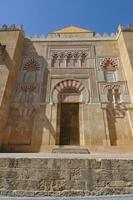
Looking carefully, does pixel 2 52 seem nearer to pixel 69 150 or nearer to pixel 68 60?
pixel 68 60

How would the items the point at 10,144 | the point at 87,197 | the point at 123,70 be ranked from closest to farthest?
the point at 87,197, the point at 10,144, the point at 123,70

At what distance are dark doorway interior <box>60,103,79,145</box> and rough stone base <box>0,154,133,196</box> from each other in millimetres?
2381

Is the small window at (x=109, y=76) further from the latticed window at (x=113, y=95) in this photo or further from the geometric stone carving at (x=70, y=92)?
the geometric stone carving at (x=70, y=92)

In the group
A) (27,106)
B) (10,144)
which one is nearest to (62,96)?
(27,106)

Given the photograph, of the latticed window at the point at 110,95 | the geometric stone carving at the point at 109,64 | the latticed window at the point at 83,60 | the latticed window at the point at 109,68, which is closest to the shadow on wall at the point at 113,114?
the latticed window at the point at 110,95

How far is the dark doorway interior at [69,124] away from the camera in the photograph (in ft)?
16.7

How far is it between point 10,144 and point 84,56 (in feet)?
12.7

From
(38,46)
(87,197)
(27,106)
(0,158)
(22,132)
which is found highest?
(38,46)

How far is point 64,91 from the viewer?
19.1ft

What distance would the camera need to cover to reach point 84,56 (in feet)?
21.6

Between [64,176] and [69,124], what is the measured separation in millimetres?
2816

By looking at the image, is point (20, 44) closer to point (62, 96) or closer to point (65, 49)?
point (65, 49)

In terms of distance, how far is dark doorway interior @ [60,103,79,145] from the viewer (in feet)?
16.7

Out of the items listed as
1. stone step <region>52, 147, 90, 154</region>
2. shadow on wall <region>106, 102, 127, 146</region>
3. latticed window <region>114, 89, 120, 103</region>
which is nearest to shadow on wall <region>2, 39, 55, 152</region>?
stone step <region>52, 147, 90, 154</region>
